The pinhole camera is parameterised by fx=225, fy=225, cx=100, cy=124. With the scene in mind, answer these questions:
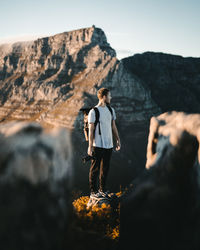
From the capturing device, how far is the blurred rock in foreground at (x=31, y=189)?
316 cm

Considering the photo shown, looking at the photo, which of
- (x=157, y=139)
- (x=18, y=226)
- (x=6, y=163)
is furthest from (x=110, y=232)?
(x=6, y=163)

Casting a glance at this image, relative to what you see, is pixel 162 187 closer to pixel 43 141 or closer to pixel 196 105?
pixel 43 141

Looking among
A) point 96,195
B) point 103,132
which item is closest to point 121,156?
point 96,195

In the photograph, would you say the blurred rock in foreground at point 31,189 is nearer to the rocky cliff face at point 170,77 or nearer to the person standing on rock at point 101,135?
the person standing on rock at point 101,135

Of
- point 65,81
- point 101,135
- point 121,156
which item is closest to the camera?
point 101,135

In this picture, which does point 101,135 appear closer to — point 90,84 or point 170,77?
point 90,84

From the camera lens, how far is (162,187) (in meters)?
4.52

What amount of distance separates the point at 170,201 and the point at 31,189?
108 inches

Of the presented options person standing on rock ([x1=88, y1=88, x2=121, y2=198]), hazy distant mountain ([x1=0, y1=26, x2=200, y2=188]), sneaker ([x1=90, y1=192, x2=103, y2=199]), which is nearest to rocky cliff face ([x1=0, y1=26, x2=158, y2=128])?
hazy distant mountain ([x1=0, y1=26, x2=200, y2=188])

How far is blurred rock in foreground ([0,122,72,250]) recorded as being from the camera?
124 inches

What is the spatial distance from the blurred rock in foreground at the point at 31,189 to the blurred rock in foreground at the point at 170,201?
5.04 feet

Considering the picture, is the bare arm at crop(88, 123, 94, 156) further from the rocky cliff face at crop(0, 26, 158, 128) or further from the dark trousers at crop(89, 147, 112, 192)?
the rocky cliff face at crop(0, 26, 158, 128)

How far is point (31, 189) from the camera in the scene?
10.8 ft

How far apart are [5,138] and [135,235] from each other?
10.4ft
